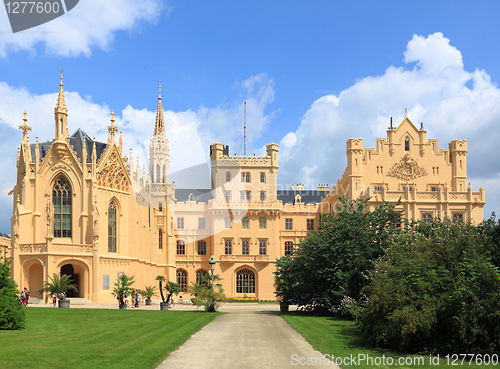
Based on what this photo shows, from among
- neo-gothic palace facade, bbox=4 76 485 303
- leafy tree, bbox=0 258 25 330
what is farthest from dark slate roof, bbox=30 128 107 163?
leafy tree, bbox=0 258 25 330

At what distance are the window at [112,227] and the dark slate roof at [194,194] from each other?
26202 millimetres

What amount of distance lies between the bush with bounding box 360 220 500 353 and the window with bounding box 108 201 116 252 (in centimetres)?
3583

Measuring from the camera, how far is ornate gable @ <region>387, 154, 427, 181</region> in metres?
64.1

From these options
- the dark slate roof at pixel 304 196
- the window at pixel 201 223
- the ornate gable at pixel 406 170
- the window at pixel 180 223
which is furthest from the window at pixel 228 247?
the ornate gable at pixel 406 170

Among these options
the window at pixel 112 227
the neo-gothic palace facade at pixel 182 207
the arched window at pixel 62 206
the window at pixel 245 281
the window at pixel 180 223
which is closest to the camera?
the neo-gothic palace facade at pixel 182 207

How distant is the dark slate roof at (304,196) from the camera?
267ft

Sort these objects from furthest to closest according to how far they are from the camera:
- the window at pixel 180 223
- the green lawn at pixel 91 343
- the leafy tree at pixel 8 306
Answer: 1. the window at pixel 180 223
2. the leafy tree at pixel 8 306
3. the green lawn at pixel 91 343

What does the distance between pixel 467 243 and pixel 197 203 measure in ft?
184

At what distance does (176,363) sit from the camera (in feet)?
48.5

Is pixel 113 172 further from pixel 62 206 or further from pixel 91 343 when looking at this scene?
pixel 91 343

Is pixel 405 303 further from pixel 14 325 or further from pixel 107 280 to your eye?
pixel 107 280

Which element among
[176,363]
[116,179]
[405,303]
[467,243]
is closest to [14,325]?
[176,363]

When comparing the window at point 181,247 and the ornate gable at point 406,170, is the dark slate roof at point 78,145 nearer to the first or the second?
the window at point 181,247

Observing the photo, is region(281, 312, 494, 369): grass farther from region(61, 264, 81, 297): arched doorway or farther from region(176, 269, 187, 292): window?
region(176, 269, 187, 292): window
